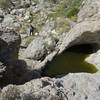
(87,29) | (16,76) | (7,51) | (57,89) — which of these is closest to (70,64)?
(87,29)

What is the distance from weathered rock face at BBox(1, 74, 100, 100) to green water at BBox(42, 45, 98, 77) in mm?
4568

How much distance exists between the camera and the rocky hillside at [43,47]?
27.8ft

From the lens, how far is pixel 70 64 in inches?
650

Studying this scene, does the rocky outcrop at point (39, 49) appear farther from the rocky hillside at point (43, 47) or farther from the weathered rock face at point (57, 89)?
the weathered rock face at point (57, 89)

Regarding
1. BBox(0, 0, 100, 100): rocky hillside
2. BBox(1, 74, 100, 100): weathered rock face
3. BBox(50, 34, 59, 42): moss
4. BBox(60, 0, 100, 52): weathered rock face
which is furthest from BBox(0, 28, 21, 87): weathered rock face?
BBox(50, 34, 59, 42): moss

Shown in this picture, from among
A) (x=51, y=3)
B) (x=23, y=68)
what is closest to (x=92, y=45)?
(x=23, y=68)

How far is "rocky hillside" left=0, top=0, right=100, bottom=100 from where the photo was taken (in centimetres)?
847

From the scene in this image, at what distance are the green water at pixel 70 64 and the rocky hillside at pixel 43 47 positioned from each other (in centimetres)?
52

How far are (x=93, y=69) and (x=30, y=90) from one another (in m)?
8.68

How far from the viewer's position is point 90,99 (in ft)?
30.1

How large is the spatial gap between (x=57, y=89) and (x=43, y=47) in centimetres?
1127

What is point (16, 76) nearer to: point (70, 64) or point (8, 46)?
point (8, 46)

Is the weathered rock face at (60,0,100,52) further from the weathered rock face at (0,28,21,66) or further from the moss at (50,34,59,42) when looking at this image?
the weathered rock face at (0,28,21,66)

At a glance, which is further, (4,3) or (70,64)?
(4,3)
